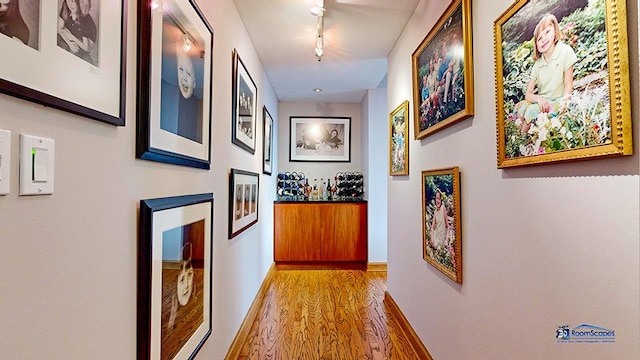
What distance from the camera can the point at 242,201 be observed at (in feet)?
8.48

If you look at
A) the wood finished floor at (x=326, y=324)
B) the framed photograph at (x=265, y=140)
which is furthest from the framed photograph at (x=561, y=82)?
Result: the framed photograph at (x=265, y=140)

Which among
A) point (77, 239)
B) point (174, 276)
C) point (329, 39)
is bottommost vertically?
point (174, 276)

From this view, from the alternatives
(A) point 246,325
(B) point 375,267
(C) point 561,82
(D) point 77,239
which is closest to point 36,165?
(D) point 77,239

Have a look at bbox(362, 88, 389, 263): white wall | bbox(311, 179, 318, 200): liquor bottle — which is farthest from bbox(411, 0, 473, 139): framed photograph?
bbox(311, 179, 318, 200): liquor bottle

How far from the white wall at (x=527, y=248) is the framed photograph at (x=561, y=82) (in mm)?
36

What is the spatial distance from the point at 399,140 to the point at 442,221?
1177 mm

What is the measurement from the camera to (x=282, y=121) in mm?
5316

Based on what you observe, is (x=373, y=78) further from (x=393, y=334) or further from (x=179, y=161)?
(x=179, y=161)

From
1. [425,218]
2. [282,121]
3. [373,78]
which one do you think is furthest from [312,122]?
[425,218]

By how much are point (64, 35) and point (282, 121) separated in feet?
15.1

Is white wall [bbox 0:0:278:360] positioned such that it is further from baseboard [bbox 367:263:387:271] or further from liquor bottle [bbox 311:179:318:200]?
liquor bottle [bbox 311:179:318:200]

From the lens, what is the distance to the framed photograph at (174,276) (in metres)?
1.08

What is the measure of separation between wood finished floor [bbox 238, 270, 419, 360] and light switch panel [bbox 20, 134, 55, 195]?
2067mm

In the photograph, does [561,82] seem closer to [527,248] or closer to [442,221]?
[527,248]
